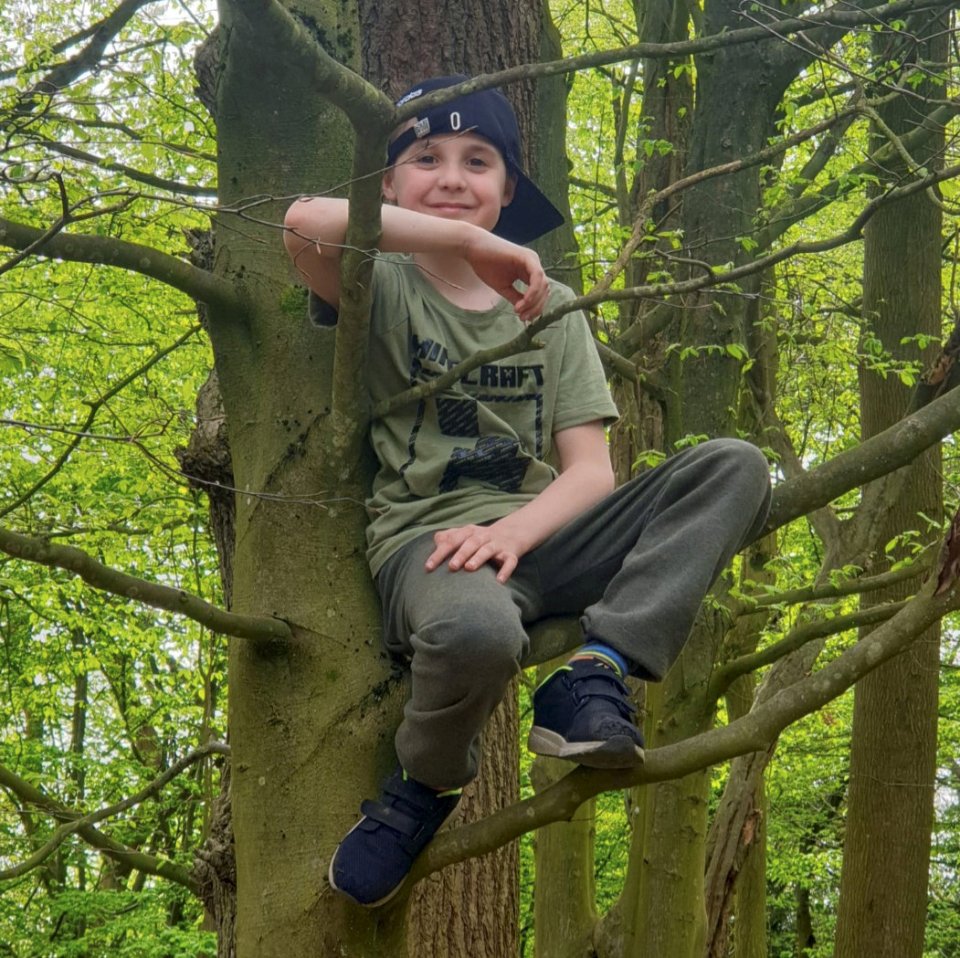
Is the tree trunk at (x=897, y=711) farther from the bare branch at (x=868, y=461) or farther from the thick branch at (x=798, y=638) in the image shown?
the bare branch at (x=868, y=461)

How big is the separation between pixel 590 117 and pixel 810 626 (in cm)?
775

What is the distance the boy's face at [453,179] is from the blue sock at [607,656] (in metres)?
0.99

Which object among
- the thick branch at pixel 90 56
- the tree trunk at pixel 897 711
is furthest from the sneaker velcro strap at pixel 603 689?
the tree trunk at pixel 897 711

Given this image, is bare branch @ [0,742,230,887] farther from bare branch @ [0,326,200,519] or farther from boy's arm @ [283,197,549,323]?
boy's arm @ [283,197,549,323]

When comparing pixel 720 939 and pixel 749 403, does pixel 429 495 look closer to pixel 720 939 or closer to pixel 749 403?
pixel 749 403

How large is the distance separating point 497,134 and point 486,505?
835 millimetres

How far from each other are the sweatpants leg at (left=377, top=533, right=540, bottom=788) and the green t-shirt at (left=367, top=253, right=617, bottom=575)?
0.48 ft

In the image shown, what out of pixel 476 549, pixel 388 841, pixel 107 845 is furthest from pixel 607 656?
pixel 107 845

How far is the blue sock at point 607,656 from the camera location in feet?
6.72

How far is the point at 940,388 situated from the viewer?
288 centimetres

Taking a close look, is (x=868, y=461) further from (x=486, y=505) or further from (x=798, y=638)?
(x=798, y=638)

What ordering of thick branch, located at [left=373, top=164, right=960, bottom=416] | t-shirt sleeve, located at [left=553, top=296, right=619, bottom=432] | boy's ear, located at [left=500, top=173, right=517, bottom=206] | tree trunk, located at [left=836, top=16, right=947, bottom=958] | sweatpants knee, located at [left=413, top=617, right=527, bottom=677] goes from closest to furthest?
thick branch, located at [left=373, top=164, right=960, bottom=416]
sweatpants knee, located at [left=413, top=617, right=527, bottom=677]
t-shirt sleeve, located at [left=553, top=296, right=619, bottom=432]
boy's ear, located at [left=500, top=173, right=517, bottom=206]
tree trunk, located at [left=836, top=16, right=947, bottom=958]

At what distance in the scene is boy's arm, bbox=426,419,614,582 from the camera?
2184 millimetres

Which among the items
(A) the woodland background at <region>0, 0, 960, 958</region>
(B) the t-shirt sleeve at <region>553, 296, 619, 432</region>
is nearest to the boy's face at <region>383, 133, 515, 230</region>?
(A) the woodland background at <region>0, 0, 960, 958</region>
